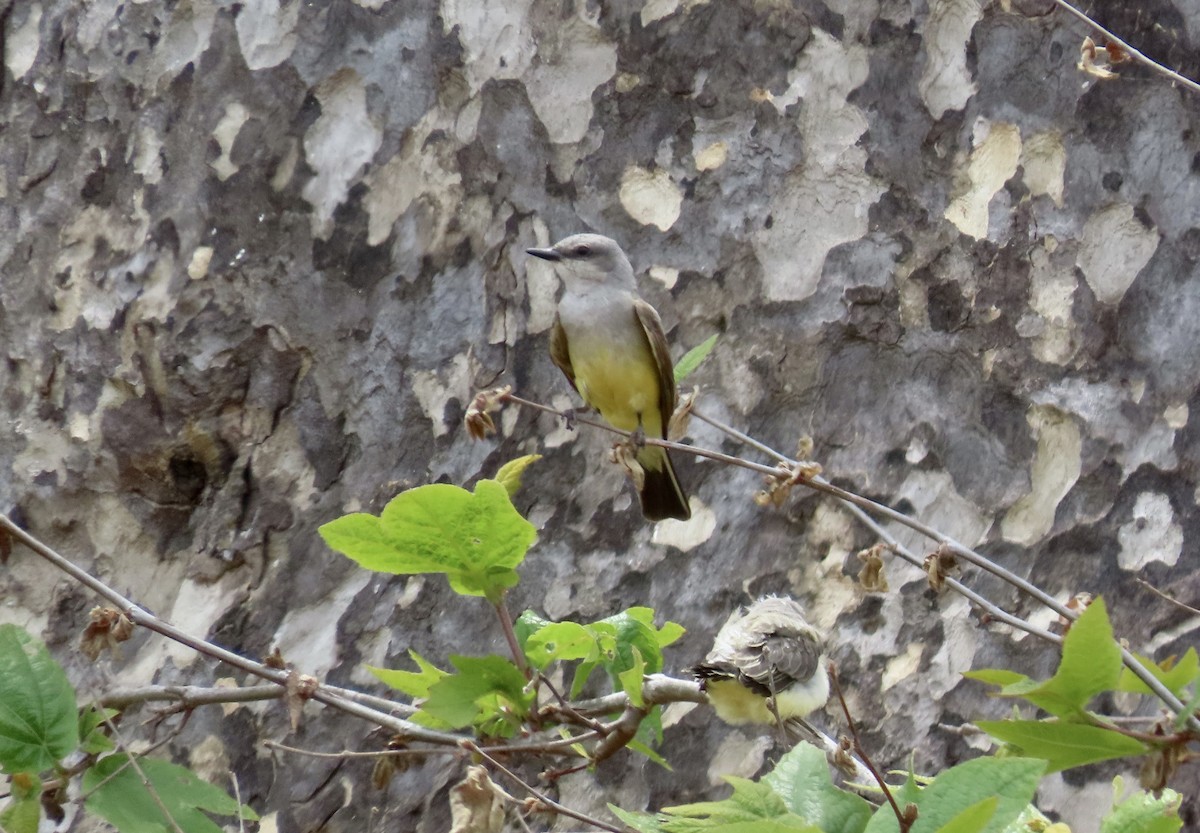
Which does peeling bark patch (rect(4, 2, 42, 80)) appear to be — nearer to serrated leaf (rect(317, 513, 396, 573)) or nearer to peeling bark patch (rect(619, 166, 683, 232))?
peeling bark patch (rect(619, 166, 683, 232))

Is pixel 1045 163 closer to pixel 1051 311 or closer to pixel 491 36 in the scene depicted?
pixel 1051 311

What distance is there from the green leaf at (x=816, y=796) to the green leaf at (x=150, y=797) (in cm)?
74

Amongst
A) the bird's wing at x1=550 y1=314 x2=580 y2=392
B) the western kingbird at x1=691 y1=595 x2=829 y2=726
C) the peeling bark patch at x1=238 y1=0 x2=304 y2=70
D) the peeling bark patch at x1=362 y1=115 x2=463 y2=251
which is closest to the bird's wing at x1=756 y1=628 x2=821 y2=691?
the western kingbird at x1=691 y1=595 x2=829 y2=726

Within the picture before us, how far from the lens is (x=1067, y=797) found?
9.37 ft

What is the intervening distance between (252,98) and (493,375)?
34.9 inches

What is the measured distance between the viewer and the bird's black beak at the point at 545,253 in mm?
3016

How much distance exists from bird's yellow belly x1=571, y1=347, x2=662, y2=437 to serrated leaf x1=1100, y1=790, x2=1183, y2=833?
217cm

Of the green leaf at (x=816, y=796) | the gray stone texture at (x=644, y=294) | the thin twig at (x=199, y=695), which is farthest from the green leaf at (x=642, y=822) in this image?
the gray stone texture at (x=644, y=294)

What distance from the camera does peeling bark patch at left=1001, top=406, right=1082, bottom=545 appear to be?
2934mm

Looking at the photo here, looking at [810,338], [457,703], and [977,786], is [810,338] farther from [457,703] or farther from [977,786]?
[977,786]

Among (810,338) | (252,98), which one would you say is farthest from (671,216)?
(252,98)

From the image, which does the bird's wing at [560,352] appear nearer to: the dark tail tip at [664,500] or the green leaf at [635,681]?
the dark tail tip at [664,500]

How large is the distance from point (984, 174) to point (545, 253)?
3.57ft

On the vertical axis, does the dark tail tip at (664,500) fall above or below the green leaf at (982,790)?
below
